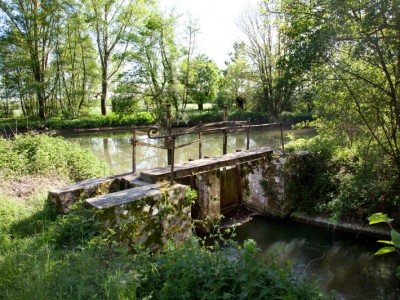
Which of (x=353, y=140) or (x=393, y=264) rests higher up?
(x=353, y=140)

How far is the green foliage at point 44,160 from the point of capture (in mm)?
7887

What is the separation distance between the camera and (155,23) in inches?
1040

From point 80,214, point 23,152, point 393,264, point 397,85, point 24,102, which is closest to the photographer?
point 80,214

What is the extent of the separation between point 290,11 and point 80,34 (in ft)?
91.7

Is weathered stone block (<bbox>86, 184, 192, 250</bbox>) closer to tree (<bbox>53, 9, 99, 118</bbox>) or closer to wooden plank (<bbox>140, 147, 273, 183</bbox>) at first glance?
wooden plank (<bbox>140, 147, 273, 183</bbox>)

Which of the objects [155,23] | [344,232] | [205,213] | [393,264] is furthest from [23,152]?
[155,23]

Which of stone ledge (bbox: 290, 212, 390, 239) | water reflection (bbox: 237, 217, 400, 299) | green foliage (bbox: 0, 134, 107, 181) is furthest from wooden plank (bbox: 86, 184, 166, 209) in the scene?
stone ledge (bbox: 290, 212, 390, 239)

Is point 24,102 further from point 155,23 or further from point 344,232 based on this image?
point 344,232

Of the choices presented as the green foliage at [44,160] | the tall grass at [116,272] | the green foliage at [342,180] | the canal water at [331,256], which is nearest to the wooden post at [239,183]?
the canal water at [331,256]

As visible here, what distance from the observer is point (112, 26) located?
30.3 m

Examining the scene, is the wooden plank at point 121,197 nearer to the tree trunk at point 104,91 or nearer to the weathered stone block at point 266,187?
the weathered stone block at point 266,187

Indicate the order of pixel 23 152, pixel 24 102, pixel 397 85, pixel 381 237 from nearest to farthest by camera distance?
pixel 397 85 < pixel 381 237 < pixel 23 152 < pixel 24 102

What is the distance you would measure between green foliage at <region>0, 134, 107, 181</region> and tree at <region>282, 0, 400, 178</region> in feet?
20.4

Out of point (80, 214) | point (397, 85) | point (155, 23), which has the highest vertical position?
point (155, 23)
